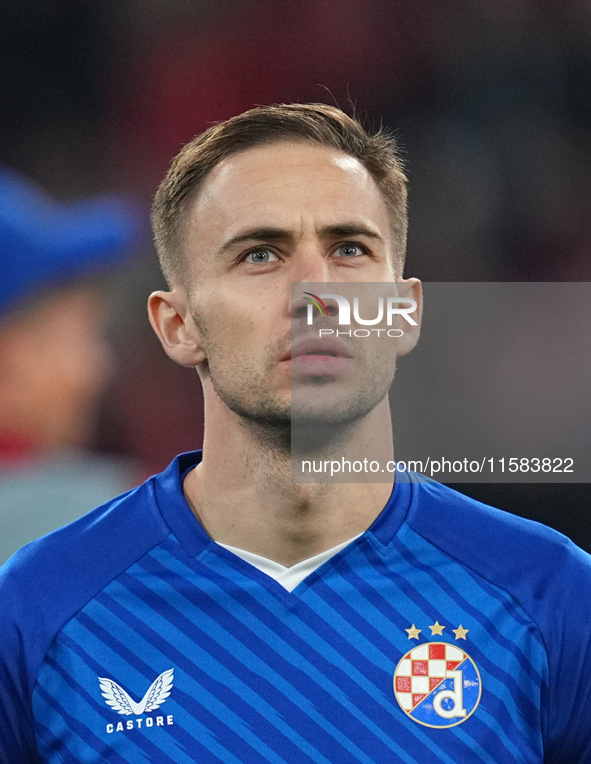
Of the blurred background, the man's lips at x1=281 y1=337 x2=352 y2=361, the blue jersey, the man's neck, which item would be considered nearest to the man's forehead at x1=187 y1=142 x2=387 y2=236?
the man's lips at x1=281 y1=337 x2=352 y2=361

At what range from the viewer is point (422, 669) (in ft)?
6.93

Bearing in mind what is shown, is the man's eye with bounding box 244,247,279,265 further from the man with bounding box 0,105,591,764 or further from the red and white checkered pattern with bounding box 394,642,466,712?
the red and white checkered pattern with bounding box 394,642,466,712

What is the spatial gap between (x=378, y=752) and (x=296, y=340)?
0.96 m

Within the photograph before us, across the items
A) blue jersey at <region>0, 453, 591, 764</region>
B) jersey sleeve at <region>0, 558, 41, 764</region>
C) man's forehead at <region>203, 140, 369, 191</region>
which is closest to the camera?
blue jersey at <region>0, 453, 591, 764</region>

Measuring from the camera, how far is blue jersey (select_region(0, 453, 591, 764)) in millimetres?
2066

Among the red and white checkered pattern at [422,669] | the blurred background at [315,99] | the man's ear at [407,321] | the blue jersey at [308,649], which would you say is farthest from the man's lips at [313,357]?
the blurred background at [315,99]

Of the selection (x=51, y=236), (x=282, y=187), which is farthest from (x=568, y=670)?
(x=51, y=236)

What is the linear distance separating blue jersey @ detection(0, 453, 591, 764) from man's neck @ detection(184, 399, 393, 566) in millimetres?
52

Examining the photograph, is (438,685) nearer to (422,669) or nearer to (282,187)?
(422,669)

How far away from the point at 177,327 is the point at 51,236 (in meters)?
1.65

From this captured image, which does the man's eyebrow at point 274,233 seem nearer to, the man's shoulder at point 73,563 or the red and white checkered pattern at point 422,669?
the man's shoulder at point 73,563

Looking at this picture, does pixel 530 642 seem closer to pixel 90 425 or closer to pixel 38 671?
pixel 38 671

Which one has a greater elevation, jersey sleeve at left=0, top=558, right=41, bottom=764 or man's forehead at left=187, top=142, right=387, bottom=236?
man's forehead at left=187, top=142, right=387, bottom=236

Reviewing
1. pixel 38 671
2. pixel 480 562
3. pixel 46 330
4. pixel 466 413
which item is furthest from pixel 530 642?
pixel 46 330
